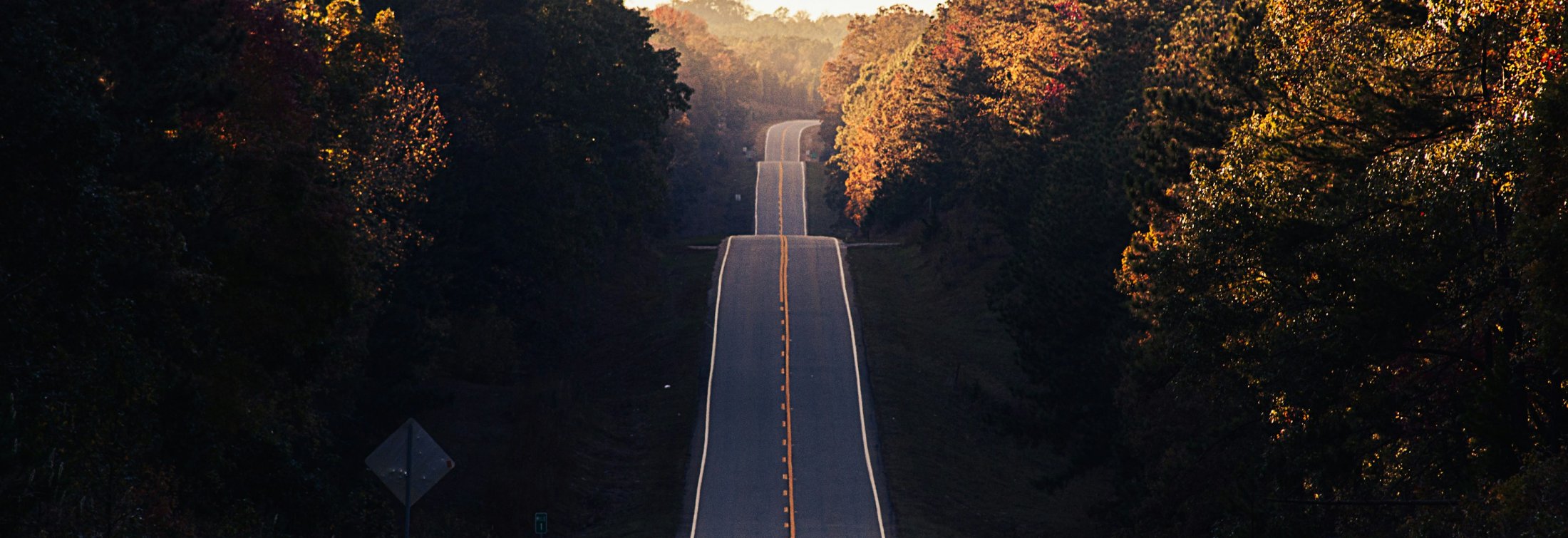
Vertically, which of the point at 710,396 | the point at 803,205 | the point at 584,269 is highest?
the point at 803,205

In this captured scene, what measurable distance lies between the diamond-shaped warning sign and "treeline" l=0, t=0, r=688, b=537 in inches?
100

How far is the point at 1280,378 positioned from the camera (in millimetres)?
18406

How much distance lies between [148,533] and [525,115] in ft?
103

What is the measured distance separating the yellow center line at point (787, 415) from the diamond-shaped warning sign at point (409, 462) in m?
16.5

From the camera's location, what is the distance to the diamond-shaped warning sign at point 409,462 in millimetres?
15047

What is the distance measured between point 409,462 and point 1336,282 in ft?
38.0

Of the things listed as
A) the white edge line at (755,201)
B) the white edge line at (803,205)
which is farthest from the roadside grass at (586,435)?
the white edge line at (755,201)

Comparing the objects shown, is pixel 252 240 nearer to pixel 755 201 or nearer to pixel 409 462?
Answer: pixel 409 462

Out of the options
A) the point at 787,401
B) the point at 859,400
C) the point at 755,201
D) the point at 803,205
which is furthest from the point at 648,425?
the point at 755,201

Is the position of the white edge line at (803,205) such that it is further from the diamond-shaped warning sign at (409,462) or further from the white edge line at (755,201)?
the diamond-shaped warning sign at (409,462)

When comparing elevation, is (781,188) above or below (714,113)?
below

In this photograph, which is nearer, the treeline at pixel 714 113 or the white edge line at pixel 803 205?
the white edge line at pixel 803 205

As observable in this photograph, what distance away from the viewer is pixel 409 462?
14984 mm

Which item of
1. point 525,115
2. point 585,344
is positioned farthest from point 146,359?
point 585,344
